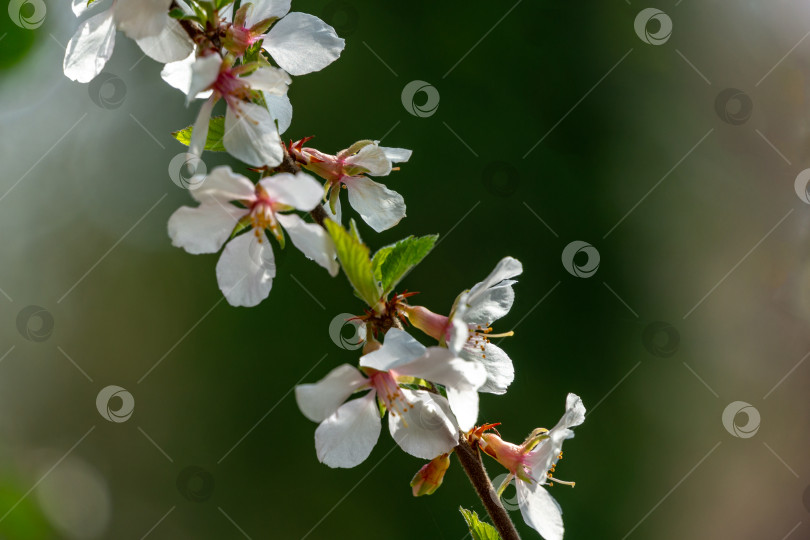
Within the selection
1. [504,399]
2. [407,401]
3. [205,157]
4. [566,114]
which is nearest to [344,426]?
[407,401]

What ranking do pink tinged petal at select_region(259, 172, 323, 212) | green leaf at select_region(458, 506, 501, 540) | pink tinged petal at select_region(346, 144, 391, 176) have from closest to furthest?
pink tinged petal at select_region(259, 172, 323, 212)
green leaf at select_region(458, 506, 501, 540)
pink tinged petal at select_region(346, 144, 391, 176)

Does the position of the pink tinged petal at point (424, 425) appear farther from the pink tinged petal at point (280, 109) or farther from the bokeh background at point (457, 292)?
the bokeh background at point (457, 292)

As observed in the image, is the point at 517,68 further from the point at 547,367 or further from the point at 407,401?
the point at 407,401

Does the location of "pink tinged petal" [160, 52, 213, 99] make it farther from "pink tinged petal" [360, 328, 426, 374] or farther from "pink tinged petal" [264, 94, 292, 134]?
"pink tinged petal" [360, 328, 426, 374]

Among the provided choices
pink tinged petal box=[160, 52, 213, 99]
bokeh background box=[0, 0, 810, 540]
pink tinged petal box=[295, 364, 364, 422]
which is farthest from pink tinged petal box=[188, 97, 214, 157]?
bokeh background box=[0, 0, 810, 540]

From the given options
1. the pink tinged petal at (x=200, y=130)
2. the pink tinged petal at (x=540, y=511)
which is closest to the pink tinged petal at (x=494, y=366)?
the pink tinged petal at (x=540, y=511)

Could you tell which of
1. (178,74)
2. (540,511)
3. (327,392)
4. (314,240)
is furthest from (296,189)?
(540,511)
